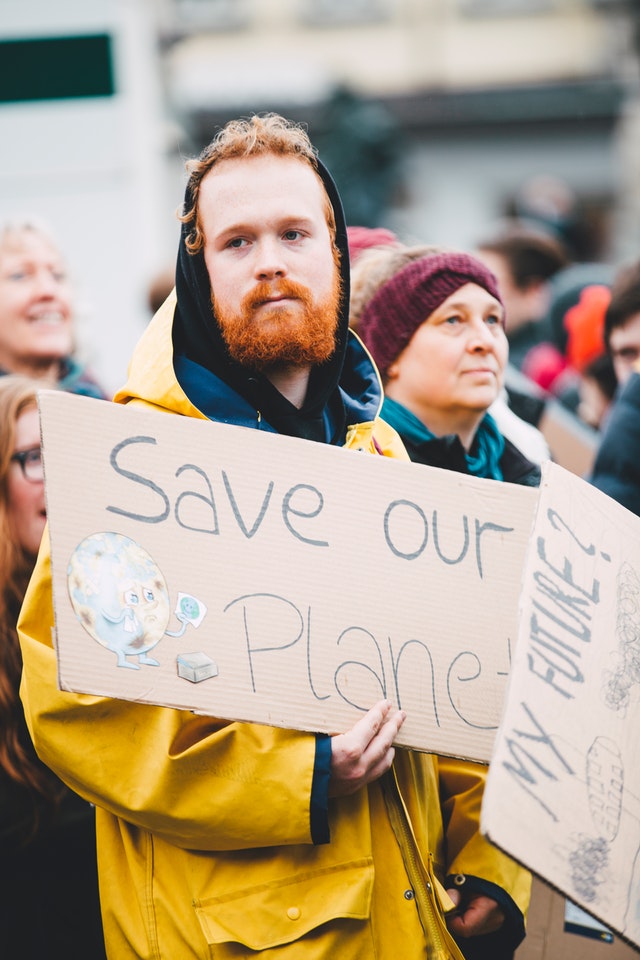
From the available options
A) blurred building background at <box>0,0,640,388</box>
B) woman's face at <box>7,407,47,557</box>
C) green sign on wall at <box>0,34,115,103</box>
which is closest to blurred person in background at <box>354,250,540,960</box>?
woman's face at <box>7,407,47,557</box>

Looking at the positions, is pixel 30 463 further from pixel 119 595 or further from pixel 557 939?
pixel 557 939

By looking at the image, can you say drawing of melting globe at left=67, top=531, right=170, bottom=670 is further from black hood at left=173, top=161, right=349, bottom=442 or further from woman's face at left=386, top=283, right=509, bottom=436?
woman's face at left=386, top=283, right=509, bottom=436

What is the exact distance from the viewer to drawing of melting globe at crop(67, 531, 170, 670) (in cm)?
174

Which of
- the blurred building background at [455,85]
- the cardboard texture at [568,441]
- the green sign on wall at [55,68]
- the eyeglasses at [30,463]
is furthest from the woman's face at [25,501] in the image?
the blurred building background at [455,85]

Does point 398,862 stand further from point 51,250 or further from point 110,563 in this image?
point 51,250

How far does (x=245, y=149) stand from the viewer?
212 centimetres

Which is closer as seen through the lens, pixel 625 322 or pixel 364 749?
pixel 364 749

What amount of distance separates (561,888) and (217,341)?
1100mm

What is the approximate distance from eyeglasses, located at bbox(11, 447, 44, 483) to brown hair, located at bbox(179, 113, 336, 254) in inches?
27.9

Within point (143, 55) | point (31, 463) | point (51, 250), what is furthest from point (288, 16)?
point (31, 463)

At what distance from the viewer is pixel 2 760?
2.41 metres

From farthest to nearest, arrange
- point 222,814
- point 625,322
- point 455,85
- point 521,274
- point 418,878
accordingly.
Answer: point 455,85, point 521,274, point 625,322, point 418,878, point 222,814

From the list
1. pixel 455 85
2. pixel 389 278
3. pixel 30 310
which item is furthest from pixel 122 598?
pixel 455 85

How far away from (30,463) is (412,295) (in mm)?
954
